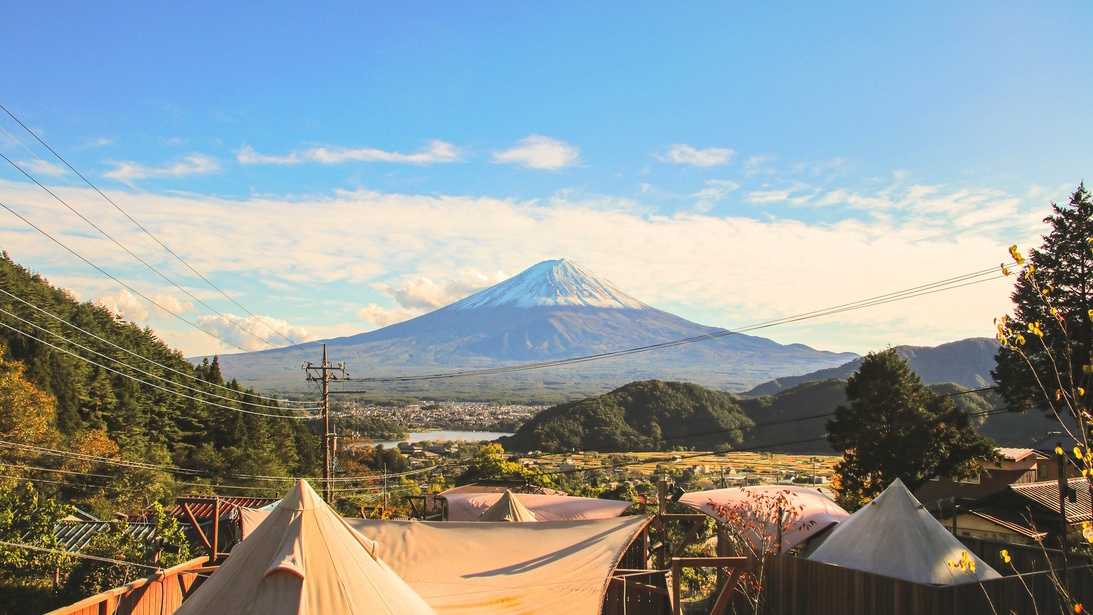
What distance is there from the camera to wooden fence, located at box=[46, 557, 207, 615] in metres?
7.45

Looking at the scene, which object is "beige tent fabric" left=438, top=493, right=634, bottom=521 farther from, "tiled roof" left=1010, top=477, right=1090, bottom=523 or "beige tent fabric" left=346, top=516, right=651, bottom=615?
"tiled roof" left=1010, top=477, right=1090, bottom=523

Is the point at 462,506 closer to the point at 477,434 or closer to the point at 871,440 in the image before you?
the point at 871,440

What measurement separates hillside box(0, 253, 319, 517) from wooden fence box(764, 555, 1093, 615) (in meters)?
20.7

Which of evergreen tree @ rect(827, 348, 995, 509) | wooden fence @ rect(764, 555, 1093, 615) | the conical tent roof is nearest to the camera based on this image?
wooden fence @ rect(764, 555, 1093, 615)

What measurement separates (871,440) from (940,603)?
49.9 ft

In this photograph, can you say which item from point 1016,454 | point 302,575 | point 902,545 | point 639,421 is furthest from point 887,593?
point 639,421

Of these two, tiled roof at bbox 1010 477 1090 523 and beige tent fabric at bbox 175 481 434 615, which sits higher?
beige tent fabric at bbox 175 481 434 615

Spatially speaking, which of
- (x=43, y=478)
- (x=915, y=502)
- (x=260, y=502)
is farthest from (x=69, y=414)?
(x=915, y=502)

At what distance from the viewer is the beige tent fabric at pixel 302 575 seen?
16.7 ft

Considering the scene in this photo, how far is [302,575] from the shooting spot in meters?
5.12

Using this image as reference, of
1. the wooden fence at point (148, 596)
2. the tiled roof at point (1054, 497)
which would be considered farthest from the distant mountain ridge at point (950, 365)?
the wooden fence at point (148, 596)

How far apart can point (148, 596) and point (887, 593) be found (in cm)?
867

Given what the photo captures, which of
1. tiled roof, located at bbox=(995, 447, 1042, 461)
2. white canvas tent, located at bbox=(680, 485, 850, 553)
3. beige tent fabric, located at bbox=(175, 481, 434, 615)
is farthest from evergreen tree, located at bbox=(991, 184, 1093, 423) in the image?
beige tent fabric, located at bbox=(175, 481, 434, 615)

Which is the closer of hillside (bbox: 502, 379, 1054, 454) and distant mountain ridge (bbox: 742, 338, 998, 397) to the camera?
hillside (bbox: 502, 379, 1054, 454)
